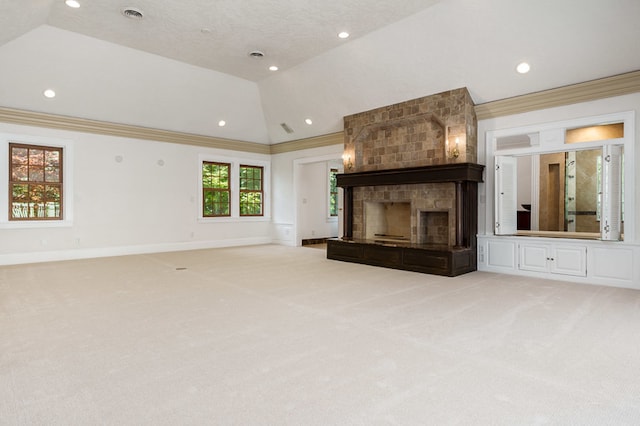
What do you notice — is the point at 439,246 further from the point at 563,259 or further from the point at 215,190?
the point at 215,190

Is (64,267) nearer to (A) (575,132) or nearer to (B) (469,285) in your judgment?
(B) (469,285)

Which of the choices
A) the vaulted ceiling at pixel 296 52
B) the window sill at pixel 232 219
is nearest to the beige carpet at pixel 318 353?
the vaulted ceiling at pixel 296 52

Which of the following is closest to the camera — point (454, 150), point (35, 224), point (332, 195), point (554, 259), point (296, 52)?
point (554, 259)

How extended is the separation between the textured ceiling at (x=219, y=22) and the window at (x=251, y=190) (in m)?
4.22

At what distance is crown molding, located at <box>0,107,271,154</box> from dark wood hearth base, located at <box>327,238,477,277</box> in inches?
193

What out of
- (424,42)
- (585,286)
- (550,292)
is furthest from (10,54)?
(585,286)

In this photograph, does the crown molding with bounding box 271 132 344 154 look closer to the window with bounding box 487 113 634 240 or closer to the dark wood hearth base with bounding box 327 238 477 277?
the dark wood hearth base with bounding box 327 238 477 277

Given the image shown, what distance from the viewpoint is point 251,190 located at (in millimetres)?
11336

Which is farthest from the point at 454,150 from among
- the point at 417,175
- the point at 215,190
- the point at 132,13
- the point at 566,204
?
the point at 215,190

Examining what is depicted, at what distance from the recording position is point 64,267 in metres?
6.98

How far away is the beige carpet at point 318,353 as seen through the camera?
2146mm

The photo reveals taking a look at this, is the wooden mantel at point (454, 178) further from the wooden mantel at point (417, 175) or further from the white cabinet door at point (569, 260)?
the white cabinet door at point (569, 260)

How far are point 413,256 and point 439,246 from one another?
55 centimetres

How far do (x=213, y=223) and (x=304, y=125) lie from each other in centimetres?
364
